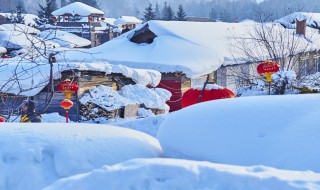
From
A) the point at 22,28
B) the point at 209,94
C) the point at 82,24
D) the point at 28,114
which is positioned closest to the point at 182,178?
the point at 28,114

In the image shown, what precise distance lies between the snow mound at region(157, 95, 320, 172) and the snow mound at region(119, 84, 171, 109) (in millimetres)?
11718

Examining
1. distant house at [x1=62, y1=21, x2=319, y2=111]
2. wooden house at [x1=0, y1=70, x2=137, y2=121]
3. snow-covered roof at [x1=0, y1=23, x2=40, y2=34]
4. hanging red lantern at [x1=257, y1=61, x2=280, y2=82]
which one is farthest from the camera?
distant house at [x1=62, y1=21, x2=319, y2=111]

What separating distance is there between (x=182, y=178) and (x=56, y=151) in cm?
135

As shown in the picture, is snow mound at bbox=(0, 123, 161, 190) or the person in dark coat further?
the person in dark coat

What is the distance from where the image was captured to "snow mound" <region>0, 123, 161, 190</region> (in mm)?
2984

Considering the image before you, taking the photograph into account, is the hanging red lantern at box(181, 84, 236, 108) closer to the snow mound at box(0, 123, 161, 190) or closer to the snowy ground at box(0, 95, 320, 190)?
the snowy ground at box(0, 95, 320, 190)

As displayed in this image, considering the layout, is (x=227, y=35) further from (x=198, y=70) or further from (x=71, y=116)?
(x=71, y=116)

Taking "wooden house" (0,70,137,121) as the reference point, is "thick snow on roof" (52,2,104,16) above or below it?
above

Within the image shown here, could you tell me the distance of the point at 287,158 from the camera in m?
3.05

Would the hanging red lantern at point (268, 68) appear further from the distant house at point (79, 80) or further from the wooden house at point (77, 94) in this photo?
the wooden house at point (77, 94)

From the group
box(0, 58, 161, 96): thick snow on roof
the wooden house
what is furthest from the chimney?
the wooden house

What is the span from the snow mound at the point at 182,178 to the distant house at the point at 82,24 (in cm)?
3539

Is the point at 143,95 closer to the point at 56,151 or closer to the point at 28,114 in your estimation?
the point at 28,114

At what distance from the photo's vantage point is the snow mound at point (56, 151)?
298 centimetres
